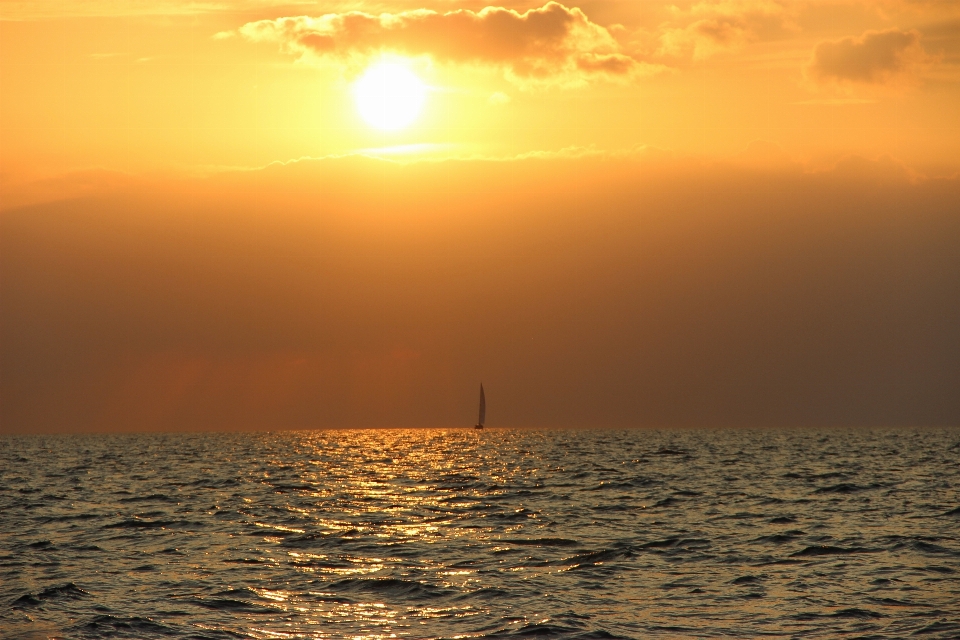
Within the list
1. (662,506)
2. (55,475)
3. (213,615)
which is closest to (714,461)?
(662,506)

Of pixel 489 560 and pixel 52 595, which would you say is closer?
pixel 52 595

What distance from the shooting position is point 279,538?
34219 mm

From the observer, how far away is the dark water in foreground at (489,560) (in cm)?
2162

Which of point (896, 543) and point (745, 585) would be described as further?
point (896, 543)

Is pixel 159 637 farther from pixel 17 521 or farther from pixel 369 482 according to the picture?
pixel 369 482

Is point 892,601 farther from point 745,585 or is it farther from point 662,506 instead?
point 662,506

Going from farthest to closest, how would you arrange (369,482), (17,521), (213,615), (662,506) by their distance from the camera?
(369,482) → (662,506) → (17,521) → (213,615)

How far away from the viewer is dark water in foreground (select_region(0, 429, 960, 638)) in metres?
21.6

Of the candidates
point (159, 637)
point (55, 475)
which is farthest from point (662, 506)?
point (55, 475)

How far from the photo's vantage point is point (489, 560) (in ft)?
96.3

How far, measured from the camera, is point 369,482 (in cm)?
6078

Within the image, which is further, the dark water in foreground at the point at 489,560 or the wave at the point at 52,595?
the wave at the point at 52,595

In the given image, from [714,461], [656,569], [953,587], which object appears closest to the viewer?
[953,587]

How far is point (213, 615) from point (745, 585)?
12.7m
